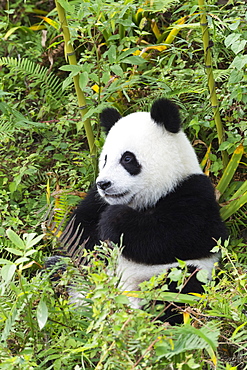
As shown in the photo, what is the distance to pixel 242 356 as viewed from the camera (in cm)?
257

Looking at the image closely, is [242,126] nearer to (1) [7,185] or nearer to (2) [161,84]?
(2) [161,84]

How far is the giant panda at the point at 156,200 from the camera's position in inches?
127

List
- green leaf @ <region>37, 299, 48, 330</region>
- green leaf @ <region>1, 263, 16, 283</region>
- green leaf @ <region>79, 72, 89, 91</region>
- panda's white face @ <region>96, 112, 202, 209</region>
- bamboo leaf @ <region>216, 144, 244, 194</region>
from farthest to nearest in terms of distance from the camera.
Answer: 1. bamboo leaf @ <region>216, 144, 244, 194</region>
2. green leaf @ <region>79, 72, 89, 91</region>
3. panda's white face @ <region>96, 112, 202, 209</region>
4. green leaf @ <region>37, 299, 48, 330</region>
5. green leaf @ <region>1, 263, 16, 283</region>

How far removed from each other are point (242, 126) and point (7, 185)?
2.05m

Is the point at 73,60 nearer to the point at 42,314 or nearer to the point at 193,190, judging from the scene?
the point at 193,190

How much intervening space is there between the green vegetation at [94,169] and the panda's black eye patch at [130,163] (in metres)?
0.60

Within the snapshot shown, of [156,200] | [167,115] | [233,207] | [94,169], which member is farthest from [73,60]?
[233,207]

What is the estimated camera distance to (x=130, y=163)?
11.1 ft

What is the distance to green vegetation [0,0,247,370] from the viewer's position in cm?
230

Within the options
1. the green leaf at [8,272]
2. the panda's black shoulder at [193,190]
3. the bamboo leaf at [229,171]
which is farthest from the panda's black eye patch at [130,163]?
the green leaf at [8,272]

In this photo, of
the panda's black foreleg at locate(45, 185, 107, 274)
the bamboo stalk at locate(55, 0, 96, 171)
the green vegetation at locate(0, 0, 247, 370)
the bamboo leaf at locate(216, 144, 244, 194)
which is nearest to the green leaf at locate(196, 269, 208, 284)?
the green vegetation at locate(0, 0, 247, 370)

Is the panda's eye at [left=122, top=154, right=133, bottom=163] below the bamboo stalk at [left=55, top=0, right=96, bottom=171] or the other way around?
below

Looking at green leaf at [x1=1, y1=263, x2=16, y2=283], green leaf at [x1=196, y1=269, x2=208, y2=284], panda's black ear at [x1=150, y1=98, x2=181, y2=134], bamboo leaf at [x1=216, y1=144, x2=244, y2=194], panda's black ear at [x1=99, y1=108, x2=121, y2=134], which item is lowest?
bamboo leaf at [x1=216, y1=144, x2=244, y2=194]

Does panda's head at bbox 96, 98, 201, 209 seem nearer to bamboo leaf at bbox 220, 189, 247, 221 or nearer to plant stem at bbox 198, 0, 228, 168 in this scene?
bamboo leaf at bbox 220, 189, 247, 221
